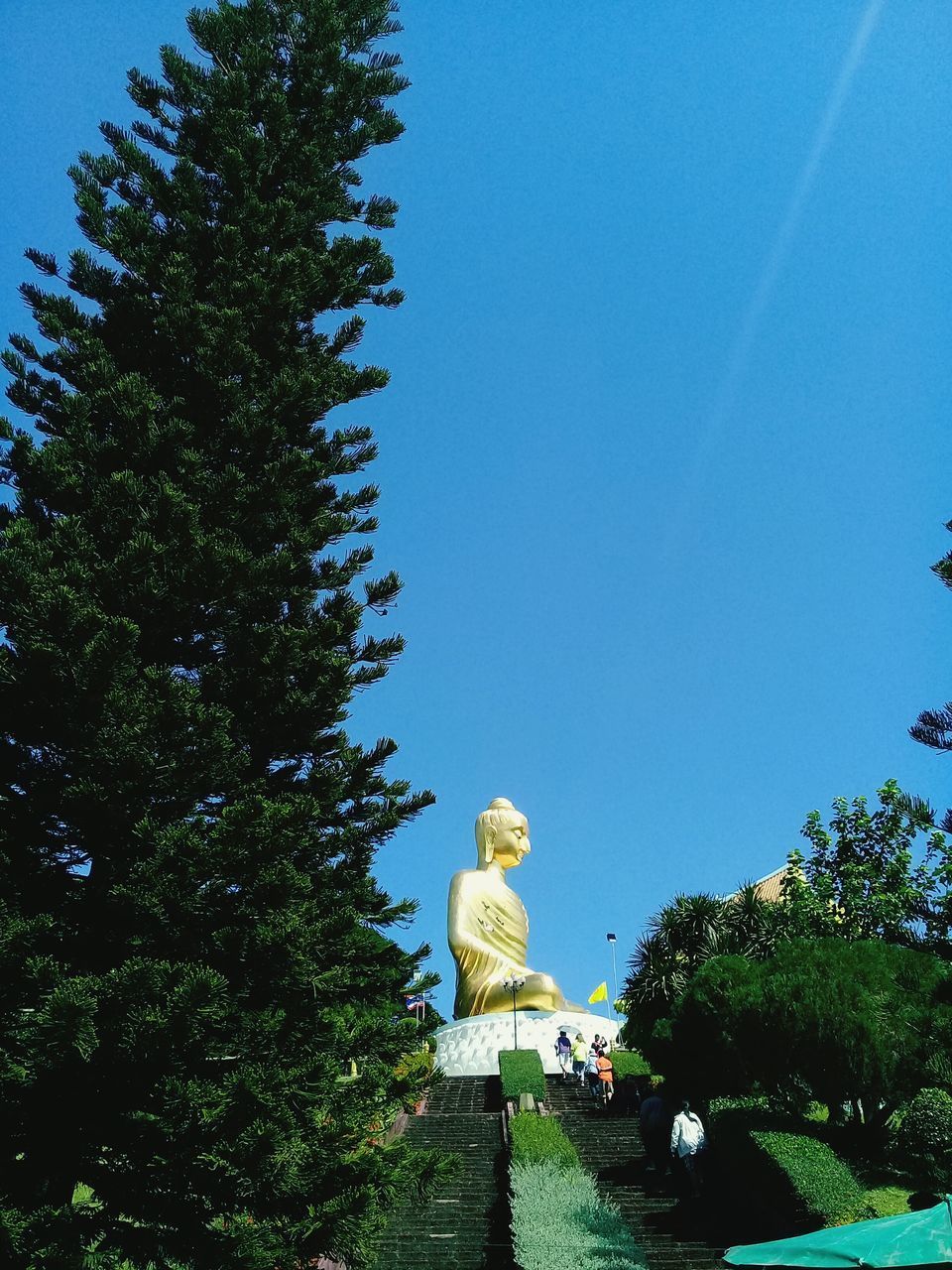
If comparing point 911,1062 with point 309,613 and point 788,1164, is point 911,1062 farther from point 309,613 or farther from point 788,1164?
point 309,613

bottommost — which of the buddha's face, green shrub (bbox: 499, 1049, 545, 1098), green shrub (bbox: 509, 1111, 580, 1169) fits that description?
green shrub (bbox: 509, 1111, 580, 1169)

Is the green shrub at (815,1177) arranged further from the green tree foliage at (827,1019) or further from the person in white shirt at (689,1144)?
the green tree foliage at (827,1019)

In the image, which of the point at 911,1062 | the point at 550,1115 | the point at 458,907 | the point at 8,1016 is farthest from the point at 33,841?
the point at 458,907

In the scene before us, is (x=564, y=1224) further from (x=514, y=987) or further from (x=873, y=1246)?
(x=514, y=987)

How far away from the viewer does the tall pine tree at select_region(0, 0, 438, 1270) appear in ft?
17.1

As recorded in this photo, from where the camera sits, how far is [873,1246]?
213 inches

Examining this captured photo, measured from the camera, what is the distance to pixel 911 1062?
30.4 feet

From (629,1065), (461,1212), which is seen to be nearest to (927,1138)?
(461,1212)

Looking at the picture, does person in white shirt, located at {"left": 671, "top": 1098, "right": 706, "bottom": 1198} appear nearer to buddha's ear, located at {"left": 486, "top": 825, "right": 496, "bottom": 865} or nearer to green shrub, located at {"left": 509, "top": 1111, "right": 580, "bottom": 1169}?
green shrub, located at {"left": 509, "top": 1111, "right": 580, "bottom": 1169}

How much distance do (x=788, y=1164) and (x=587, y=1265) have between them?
221cm

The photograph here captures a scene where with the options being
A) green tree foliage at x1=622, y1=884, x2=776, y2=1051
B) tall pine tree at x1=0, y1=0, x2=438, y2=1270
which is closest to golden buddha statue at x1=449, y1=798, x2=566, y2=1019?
green tree foliage at x1=622, y1=884, x2=776, y2=1051

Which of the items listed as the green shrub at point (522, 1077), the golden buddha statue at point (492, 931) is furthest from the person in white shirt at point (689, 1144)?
the golden buddha statue at point (492, 931)

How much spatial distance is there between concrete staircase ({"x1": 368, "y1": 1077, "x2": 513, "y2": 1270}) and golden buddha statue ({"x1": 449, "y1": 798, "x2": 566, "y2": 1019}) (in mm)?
7442

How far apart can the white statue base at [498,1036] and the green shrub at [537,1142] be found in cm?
841
